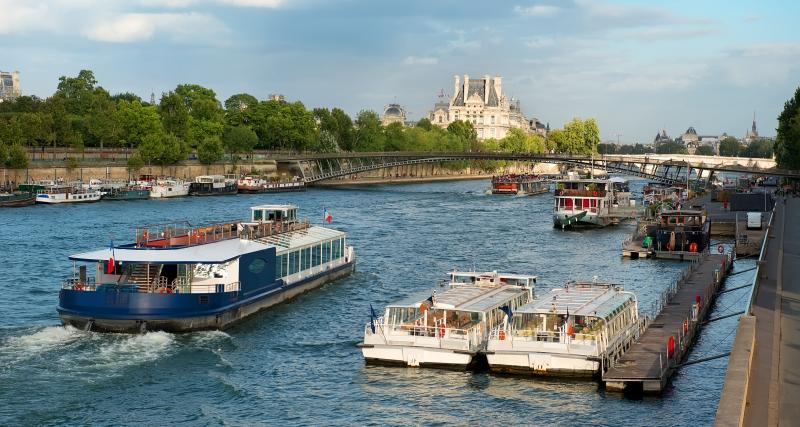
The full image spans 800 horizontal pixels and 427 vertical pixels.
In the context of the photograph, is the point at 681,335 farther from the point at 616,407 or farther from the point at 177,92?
the point at 177,92

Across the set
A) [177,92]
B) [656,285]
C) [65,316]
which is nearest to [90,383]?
[65,316]

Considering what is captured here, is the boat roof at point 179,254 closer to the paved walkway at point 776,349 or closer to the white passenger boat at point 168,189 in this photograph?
the paved walkway at point 776,349

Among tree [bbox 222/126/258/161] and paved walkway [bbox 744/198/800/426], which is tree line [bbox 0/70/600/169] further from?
paved walkway [bbox 744/198/800/426]

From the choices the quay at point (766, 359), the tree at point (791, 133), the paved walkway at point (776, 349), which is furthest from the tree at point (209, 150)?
the quay at point (766, 359)

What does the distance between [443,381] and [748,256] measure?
32000 millimetres

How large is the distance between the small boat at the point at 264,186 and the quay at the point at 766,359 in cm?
8700

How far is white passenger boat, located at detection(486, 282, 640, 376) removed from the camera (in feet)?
96.1

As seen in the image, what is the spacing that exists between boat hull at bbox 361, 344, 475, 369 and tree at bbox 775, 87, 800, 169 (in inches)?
3227

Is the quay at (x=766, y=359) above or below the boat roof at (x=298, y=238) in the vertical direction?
below

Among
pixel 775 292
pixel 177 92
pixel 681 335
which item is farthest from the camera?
pixel 177 92

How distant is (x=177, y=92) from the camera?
162m

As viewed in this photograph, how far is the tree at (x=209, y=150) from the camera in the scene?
456ft

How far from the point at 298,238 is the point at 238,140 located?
105637mm

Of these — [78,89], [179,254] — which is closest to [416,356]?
[179,254]
